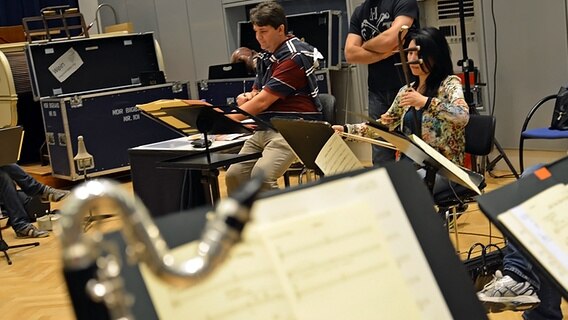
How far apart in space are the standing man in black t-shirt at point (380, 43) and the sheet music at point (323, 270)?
344cm

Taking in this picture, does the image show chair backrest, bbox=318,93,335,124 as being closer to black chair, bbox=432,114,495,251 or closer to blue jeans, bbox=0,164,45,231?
black chair, bbox=432,114,495,251

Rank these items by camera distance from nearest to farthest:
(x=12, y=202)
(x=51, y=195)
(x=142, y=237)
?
(x=142, y=237) < (x=12, y=202) < (x=51, y=195)

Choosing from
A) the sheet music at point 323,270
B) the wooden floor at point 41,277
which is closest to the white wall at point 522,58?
the wooden floor at point 41,277

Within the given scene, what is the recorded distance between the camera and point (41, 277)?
4926 millimetres

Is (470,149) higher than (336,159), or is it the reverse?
(336,159)

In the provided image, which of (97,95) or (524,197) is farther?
(97,95)

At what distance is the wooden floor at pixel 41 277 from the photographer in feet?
14.0

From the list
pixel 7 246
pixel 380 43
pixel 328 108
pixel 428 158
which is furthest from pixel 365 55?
pixel 7 246

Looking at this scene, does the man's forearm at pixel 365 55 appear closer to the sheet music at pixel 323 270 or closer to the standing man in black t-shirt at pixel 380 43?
the standing man in black t-shirt at pixel 380 43

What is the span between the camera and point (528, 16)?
5977mm

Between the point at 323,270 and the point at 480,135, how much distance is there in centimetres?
290

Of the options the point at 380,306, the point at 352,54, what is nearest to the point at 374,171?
the point at 380,306

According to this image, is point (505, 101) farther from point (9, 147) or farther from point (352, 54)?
point (9, 147)

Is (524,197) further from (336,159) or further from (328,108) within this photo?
(328,108)
